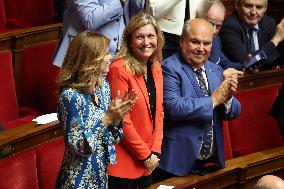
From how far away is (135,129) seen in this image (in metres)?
0.88

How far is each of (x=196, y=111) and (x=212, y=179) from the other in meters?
0.12

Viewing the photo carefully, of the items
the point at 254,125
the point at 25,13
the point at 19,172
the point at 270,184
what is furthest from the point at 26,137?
the point at 25,13

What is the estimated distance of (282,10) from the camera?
5.68 ft

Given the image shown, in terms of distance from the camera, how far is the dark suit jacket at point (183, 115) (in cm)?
91

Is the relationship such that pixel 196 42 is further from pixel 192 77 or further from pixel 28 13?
pixel 28 13

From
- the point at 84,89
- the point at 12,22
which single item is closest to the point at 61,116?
the point at 84,89

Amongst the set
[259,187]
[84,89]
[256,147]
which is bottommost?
[256,147]

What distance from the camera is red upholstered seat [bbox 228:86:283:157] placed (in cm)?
121

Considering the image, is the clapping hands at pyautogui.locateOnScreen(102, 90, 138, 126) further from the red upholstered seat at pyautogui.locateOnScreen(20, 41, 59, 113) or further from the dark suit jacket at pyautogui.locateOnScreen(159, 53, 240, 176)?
the red upholstered seat at pyautogui.locateOnScreen(20, 41, 59, 113)

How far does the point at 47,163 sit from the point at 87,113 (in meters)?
0.22

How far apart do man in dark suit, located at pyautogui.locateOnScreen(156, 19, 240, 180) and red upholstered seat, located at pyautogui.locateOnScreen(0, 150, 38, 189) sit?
193 mm

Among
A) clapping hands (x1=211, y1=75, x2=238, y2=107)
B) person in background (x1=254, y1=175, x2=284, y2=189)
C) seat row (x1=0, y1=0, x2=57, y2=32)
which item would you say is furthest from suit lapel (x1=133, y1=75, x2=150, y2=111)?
seat row (x1=0, y1=0, x2=57, y2=32)

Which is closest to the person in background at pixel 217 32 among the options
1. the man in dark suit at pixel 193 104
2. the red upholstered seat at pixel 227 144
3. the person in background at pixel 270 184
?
the red upholstered seat at pixel 227 144

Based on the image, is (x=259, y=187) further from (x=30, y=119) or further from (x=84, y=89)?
(x=30, y=119)
